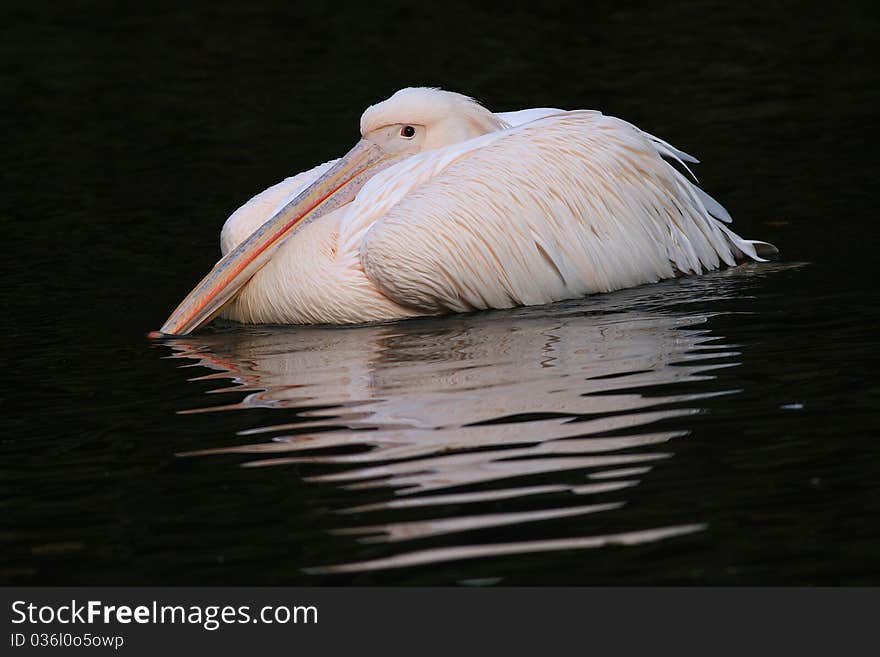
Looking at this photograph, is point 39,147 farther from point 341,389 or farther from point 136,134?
point 341,389

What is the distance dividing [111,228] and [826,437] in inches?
203

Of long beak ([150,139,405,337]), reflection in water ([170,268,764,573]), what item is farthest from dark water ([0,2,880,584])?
long beak ([150,139,405,337])

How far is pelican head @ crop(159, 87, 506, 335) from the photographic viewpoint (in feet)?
21.0

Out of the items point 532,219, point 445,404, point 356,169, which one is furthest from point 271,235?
point 445,404

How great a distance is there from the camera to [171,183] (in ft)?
32.4

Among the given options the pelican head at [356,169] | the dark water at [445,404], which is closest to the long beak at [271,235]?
the pelican head at [356,169]

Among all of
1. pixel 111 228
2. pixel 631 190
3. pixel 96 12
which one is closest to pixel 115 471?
pixel 631 190

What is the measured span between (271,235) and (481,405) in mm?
1867

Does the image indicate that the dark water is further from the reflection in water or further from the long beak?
the long beak

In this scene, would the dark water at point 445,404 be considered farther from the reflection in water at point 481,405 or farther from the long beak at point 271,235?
the long beak at point 271,235

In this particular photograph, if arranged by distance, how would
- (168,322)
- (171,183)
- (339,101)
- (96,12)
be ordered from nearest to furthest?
(168,322) < (171,183) < (339,101) < (96,12)

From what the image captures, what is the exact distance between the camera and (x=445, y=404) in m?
4.97

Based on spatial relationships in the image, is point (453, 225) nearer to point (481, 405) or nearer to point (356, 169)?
point (356, 169)

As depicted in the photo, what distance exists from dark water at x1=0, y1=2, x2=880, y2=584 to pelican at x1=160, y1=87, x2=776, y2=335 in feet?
0.39
